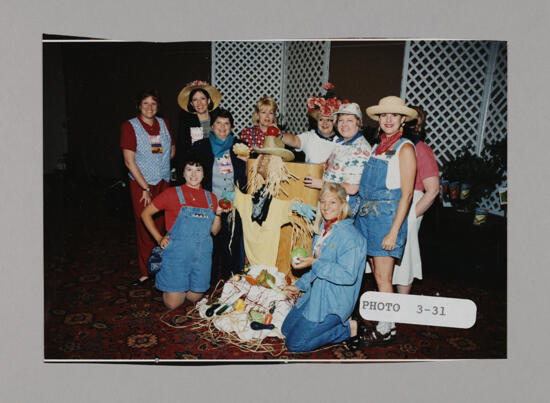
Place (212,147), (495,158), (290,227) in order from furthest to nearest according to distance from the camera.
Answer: (495,158) → (212,147) → (290,227)

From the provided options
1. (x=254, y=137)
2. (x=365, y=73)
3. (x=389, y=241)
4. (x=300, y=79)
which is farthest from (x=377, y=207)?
(x=300, y=79)

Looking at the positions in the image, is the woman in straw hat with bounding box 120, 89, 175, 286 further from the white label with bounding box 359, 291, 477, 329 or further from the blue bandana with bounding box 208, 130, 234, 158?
the white label with bounding box 359, 291, 477, 329

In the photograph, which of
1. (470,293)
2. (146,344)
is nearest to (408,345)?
(470,293)

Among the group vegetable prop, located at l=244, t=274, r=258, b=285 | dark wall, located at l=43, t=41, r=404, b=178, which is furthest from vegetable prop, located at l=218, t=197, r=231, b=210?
dark wall, located at l=43, t=41, r=404, b=178

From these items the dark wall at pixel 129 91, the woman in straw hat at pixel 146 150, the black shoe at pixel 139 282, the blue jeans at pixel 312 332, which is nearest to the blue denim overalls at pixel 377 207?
the blue jeans at pixel 312 332

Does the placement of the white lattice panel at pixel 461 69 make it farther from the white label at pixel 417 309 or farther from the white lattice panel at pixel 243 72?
the white lattice panel at pixel 243 72

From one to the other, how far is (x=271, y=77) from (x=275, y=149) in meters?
2.79

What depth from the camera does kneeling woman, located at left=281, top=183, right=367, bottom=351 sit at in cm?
253

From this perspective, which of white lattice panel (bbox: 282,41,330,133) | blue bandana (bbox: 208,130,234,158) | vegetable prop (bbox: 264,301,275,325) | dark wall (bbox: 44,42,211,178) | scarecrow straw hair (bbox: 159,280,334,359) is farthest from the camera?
dark wall (bbox: 44,42,211,178)

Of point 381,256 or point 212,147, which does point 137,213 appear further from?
point 381,256

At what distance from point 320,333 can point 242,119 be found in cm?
364

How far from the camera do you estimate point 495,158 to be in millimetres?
3615

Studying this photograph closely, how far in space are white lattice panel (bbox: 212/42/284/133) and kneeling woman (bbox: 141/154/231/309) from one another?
233 centimetres

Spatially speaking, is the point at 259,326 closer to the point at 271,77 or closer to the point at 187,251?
the point at 187,251
